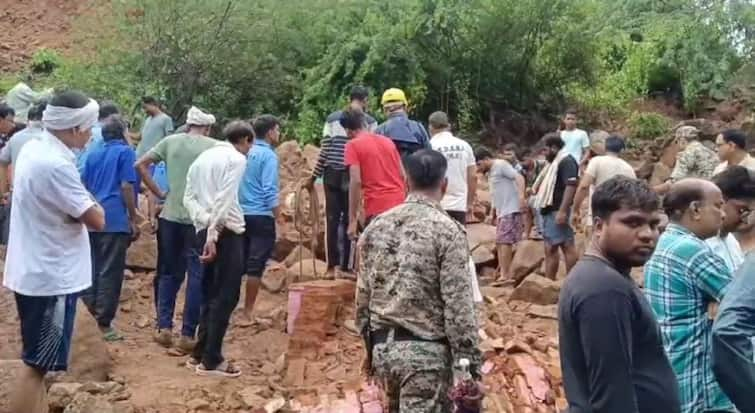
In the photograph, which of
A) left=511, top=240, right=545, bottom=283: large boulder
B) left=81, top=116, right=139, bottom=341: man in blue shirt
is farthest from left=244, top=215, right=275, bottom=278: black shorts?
left=511, top=240, right=545, bottom=283: large boulder

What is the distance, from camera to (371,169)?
7.83 meters

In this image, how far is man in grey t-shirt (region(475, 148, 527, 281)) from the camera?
10.8 metres

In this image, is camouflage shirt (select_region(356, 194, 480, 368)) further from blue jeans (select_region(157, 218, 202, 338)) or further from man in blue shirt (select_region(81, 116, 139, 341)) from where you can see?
man in blue shirt (select_region(81, 116, 139, 341))

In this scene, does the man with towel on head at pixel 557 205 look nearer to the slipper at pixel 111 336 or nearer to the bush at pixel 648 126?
the slipper at pixel 111 336

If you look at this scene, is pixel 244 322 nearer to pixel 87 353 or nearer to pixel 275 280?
pixel 275 280

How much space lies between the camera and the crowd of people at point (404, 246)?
3250mm

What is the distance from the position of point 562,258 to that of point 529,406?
15.2 ft

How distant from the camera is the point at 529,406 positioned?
670 centimetres

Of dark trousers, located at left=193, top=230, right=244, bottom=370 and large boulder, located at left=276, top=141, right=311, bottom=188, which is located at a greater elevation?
large boulder, located at left=276, top=141, right=311, bottom=188

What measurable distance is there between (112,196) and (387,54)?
399 inches

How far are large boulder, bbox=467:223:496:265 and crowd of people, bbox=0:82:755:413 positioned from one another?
2.60 ft

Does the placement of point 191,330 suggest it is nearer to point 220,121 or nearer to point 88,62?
point 220,121

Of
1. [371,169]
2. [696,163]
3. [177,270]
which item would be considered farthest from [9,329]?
[696,163]

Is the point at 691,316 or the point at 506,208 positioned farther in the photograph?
the point at 506,208
